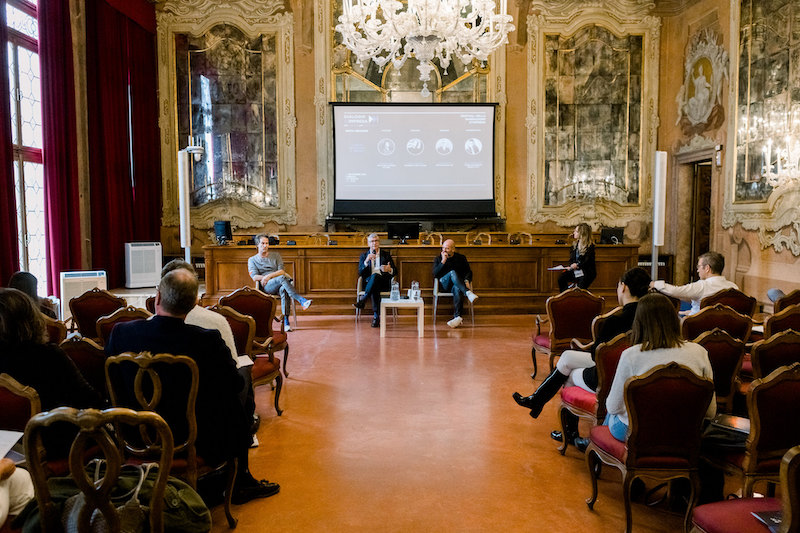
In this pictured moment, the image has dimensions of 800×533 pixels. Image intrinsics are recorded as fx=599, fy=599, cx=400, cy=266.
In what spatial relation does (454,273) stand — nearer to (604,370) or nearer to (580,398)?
(580,398)

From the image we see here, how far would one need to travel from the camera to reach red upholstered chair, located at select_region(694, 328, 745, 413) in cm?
315

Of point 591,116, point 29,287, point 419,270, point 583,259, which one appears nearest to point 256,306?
point 29,287

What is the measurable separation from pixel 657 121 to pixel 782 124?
3.69 meters

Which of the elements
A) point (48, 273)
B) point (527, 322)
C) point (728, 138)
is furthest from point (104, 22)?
point (728, 138)

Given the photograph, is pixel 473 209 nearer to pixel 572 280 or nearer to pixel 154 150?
pixel 572 280

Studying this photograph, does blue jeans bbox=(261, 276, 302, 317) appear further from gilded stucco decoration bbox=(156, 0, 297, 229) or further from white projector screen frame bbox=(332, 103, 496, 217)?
gilded stucco decoration bbox=(156, 0, 297, 229)

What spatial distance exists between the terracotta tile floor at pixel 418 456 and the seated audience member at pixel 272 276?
1.60m

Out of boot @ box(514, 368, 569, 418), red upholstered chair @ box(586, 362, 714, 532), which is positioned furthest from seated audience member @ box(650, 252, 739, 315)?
red upholstered chair @ box(586, 362, 714, 532)

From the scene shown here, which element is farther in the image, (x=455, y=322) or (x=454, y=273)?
(x=454, y=273)

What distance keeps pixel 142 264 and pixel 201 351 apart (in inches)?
308

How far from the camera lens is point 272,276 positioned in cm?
741

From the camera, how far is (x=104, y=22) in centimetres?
905

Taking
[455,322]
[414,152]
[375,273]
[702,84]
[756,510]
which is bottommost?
[455,322]

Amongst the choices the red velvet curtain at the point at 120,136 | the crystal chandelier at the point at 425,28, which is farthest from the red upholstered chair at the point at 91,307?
the red velvet curtain at the point at 120,136
